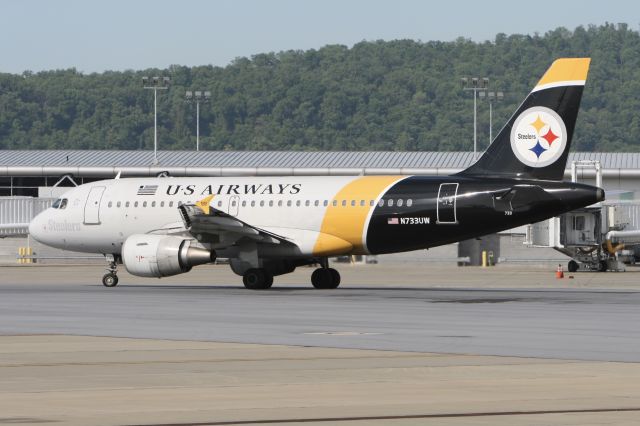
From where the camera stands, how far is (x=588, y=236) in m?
65.5

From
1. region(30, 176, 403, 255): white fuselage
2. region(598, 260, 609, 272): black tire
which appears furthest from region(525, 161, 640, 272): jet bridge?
region(30, 176, 403, 255): white fuselage

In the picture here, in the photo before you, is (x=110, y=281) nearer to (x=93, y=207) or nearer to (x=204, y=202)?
(x=93, y=207)

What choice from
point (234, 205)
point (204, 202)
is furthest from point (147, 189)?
point (234, 205)

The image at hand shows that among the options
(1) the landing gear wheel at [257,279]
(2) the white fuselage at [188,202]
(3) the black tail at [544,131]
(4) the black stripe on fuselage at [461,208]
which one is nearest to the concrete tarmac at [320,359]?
(4) the black stripe on fuselage at [461,208]

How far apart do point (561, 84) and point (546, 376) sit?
2539 cm

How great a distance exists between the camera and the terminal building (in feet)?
278

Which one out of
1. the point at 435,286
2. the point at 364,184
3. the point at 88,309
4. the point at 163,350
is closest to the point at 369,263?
the point at 435,286

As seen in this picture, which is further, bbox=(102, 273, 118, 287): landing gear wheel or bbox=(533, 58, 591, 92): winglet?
bbox=(102, 273, 118, 287): landing gear wheel

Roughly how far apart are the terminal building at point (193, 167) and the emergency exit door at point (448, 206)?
41.5 m

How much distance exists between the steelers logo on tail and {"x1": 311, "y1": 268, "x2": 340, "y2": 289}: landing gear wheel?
24.3 ft

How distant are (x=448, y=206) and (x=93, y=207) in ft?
43.8

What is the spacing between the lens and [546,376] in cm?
1866

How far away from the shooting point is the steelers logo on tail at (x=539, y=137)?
42.6 meters

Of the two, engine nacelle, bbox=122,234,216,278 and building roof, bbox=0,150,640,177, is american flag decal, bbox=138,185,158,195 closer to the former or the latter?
engine nacelle, bbox=122,234,216,278
